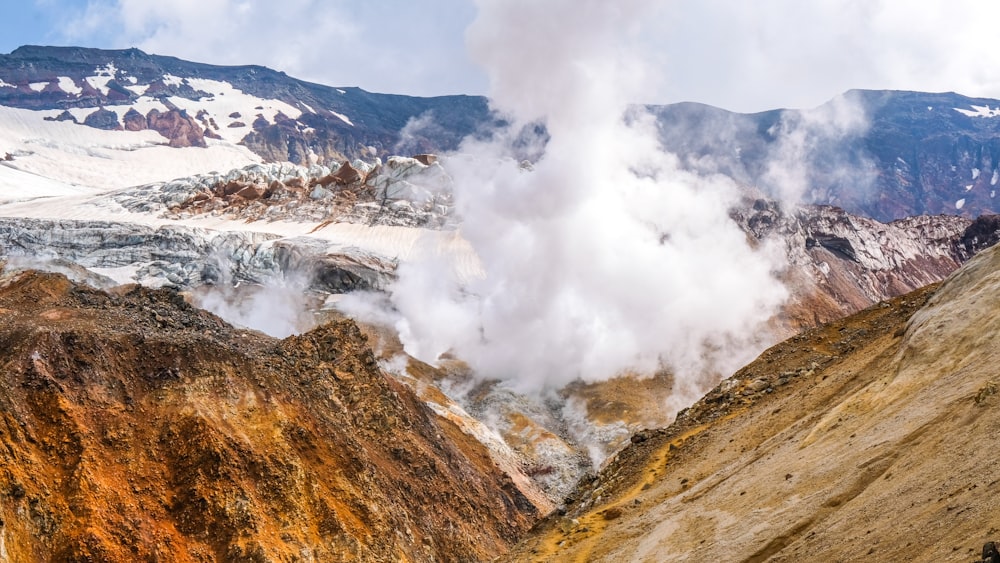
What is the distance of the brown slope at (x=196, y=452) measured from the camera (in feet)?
131

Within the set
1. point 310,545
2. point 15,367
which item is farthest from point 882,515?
point 15,367

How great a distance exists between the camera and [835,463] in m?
22.6

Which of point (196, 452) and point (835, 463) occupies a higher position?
point (196, 452)

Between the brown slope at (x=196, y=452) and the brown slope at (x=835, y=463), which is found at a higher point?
the brown slope at (x=196, y=452)

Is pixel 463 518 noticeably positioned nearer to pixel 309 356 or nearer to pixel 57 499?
pixel 309 356

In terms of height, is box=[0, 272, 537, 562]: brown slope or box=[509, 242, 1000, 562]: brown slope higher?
box=[0, 272, 537, 562]: brown slope

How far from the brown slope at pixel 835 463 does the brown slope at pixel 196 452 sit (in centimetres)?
1793

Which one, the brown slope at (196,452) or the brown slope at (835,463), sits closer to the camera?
the brown slope at (835,463)

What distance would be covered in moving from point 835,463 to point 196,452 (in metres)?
36.8

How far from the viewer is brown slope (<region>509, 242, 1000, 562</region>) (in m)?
17.2

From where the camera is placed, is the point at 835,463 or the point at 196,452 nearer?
the point at 835,463

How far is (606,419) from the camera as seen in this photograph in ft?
409

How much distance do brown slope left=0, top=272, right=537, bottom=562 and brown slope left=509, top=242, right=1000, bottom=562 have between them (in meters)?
17.9

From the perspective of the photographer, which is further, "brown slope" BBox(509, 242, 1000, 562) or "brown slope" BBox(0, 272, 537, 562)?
"brown slope" BBox(0, 272, 537, 562)
